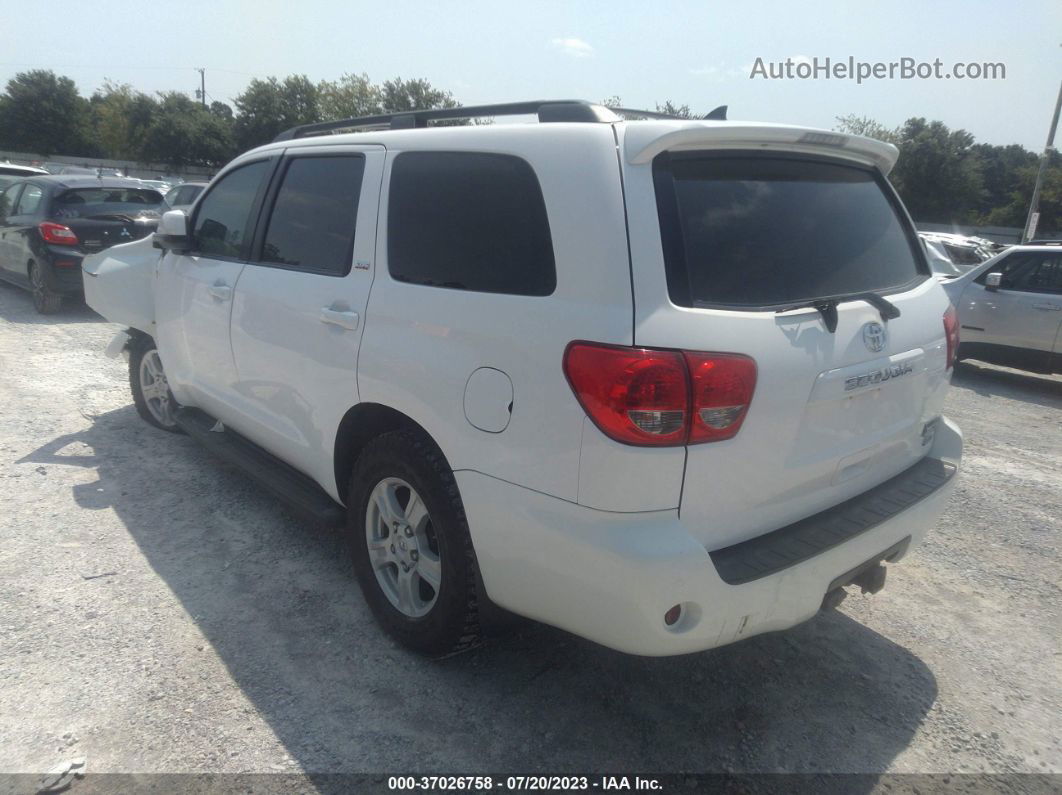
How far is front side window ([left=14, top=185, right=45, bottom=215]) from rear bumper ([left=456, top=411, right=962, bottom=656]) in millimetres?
9893

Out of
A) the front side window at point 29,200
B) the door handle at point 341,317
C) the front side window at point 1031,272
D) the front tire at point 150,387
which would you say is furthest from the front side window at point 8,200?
the front side window at point 1031,272

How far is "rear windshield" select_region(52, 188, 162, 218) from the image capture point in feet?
31.6

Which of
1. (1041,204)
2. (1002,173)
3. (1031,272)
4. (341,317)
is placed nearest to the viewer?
(341,317)

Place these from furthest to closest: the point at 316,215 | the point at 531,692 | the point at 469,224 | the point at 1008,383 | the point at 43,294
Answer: the point at 43,294 < the point at 1008,383 < the point at 316,215 < the point at 531,692 < the point at 469,224

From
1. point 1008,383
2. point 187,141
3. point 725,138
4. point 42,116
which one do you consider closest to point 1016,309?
point 1008,383

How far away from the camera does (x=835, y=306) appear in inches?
96.5

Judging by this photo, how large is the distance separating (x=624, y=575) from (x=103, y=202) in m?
10.3

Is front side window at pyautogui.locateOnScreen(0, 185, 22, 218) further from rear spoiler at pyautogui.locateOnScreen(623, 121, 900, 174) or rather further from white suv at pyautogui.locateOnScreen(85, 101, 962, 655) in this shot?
rear spoiler at pyautogui.locateOnScreen(623, 121, 900, 174)

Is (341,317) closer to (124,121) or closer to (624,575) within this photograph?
(624,575)

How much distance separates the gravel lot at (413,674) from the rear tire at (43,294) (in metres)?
6.05

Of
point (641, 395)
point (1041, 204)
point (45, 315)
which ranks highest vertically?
point (1041, 204)

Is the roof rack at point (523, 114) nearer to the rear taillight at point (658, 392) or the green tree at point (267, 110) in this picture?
the rear taillight at point (658, 392)

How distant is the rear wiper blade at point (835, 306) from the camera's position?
7.90 feet

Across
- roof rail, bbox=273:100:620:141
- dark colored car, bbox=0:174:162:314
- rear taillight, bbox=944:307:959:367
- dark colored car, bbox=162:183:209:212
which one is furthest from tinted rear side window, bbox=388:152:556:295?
dark colored car, bbox=162:183:209:212
